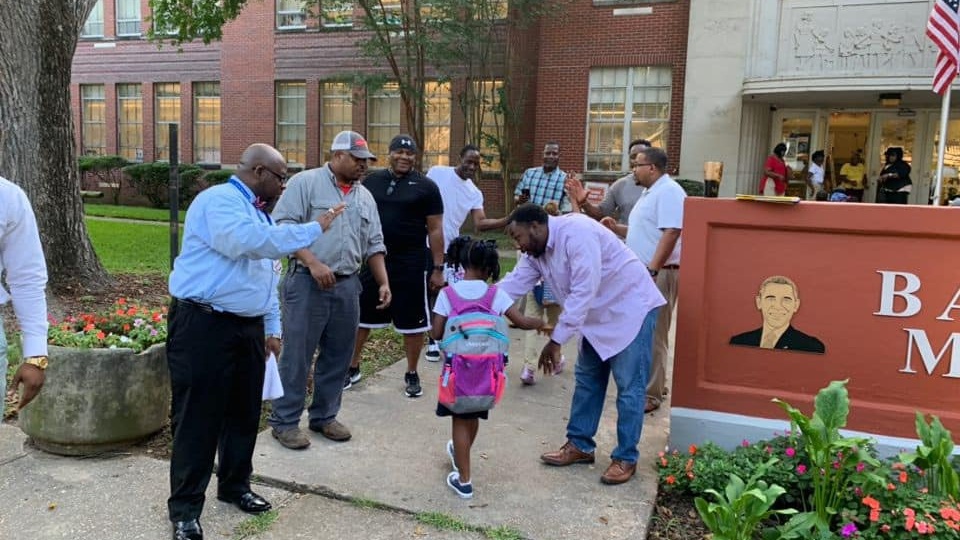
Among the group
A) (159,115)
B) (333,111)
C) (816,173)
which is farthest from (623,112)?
(159,115)

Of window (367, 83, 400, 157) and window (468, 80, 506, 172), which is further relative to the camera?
window (367, 83, 400, 157)

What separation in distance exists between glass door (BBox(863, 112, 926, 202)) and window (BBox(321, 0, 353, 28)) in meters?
11.1

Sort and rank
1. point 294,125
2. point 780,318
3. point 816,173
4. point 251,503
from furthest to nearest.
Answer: point 294,125 < point 816,173 < point 780,318 < point 251,503

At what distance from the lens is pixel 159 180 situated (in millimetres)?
20828

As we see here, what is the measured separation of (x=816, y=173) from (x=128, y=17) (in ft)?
64.4

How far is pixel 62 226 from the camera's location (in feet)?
25.0

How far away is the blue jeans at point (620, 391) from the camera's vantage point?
163 inches

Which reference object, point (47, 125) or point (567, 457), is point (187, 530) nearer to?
point (567, 457)

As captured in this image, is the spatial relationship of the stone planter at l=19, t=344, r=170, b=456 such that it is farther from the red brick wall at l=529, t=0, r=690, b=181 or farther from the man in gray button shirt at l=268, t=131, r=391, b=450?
the red brick wall at l=529, t=0, r=690, b=181

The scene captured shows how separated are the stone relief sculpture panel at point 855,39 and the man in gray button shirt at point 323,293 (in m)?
12.0

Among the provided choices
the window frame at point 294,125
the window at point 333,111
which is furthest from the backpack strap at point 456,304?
the window frame at point 294,125

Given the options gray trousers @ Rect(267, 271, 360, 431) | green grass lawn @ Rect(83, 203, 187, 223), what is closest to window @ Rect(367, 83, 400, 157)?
green grass lawn @ Rect(83, 203, 187, 223)

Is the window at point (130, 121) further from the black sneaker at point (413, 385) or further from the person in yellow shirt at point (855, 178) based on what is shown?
the black sneaker at point (413, 385)

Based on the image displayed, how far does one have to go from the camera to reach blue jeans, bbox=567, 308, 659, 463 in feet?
13.6
